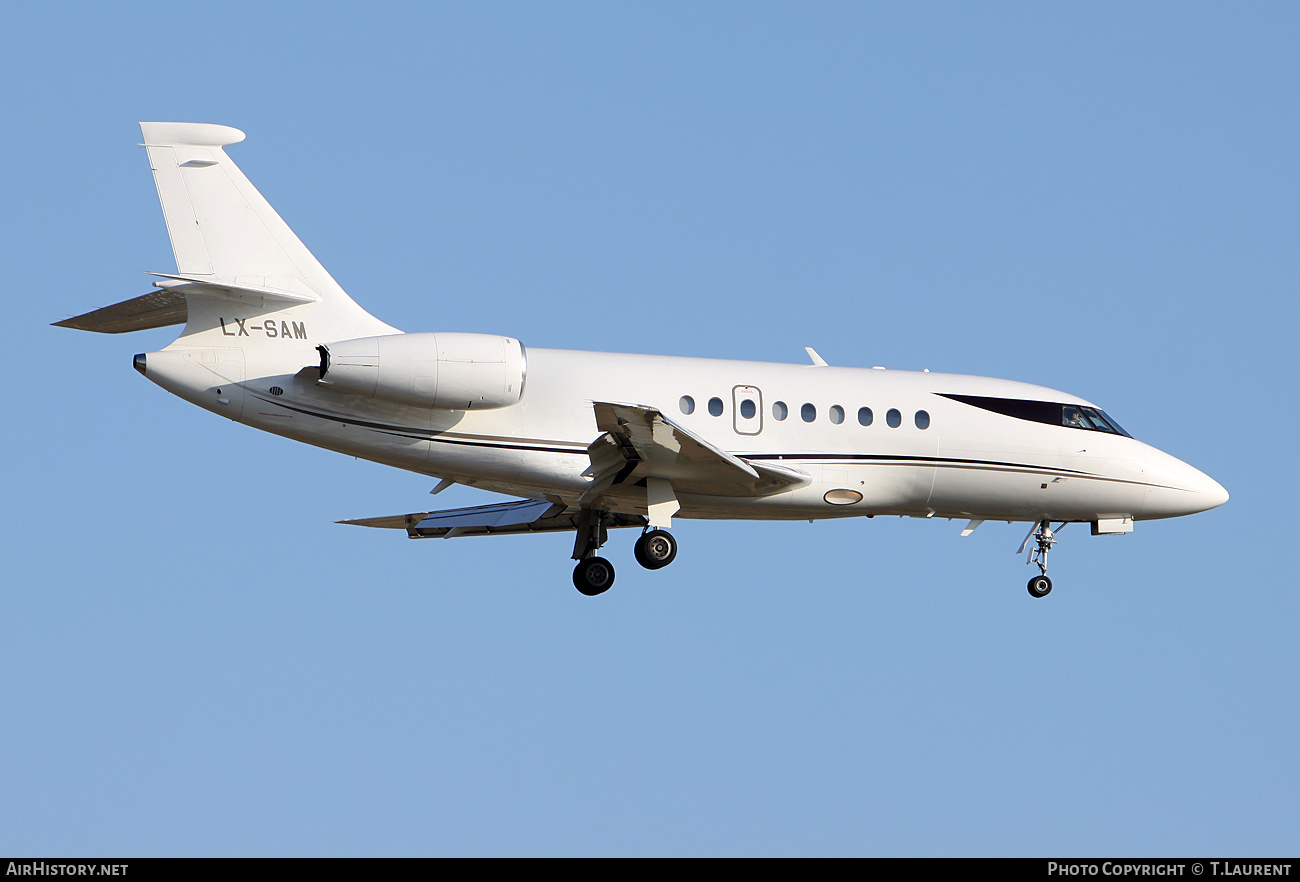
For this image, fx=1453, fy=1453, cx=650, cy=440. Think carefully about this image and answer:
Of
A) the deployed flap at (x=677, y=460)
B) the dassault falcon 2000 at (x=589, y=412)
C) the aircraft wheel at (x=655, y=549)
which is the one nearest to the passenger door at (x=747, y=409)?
the dassault falcon 2000 at (x=589, y=412)

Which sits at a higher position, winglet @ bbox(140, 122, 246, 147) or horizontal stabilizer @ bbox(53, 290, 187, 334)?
winglet @ bbox(140, 122, 246, 147)

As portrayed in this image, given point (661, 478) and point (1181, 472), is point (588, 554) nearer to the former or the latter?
point (661, 478)

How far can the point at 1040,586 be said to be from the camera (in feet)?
75.1

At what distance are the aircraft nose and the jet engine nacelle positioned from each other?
10.4 metres

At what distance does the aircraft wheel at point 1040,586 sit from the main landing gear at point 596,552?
6.11m

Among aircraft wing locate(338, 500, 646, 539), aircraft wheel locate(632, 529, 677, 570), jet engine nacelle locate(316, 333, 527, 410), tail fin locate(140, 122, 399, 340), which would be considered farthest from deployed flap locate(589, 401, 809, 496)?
tail fin locate(140, 122, 399, 340)

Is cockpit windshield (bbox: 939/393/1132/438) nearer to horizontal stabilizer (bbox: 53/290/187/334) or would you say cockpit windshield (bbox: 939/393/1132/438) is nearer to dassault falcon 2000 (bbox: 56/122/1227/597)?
dassault falcon 2000 (bbox: 56/122/1227/597)

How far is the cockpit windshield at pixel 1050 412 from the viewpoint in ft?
72.4

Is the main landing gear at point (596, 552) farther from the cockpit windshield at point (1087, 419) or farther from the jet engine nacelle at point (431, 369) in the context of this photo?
the cockpit windshield at point (1087, 419)

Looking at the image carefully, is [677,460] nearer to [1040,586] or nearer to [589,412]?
[589,412]

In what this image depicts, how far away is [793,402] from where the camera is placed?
2089 cm

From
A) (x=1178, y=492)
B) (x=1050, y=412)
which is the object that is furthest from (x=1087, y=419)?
(x=1178, y=492)

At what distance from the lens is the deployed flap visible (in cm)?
1853

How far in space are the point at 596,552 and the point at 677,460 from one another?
3.13 m
